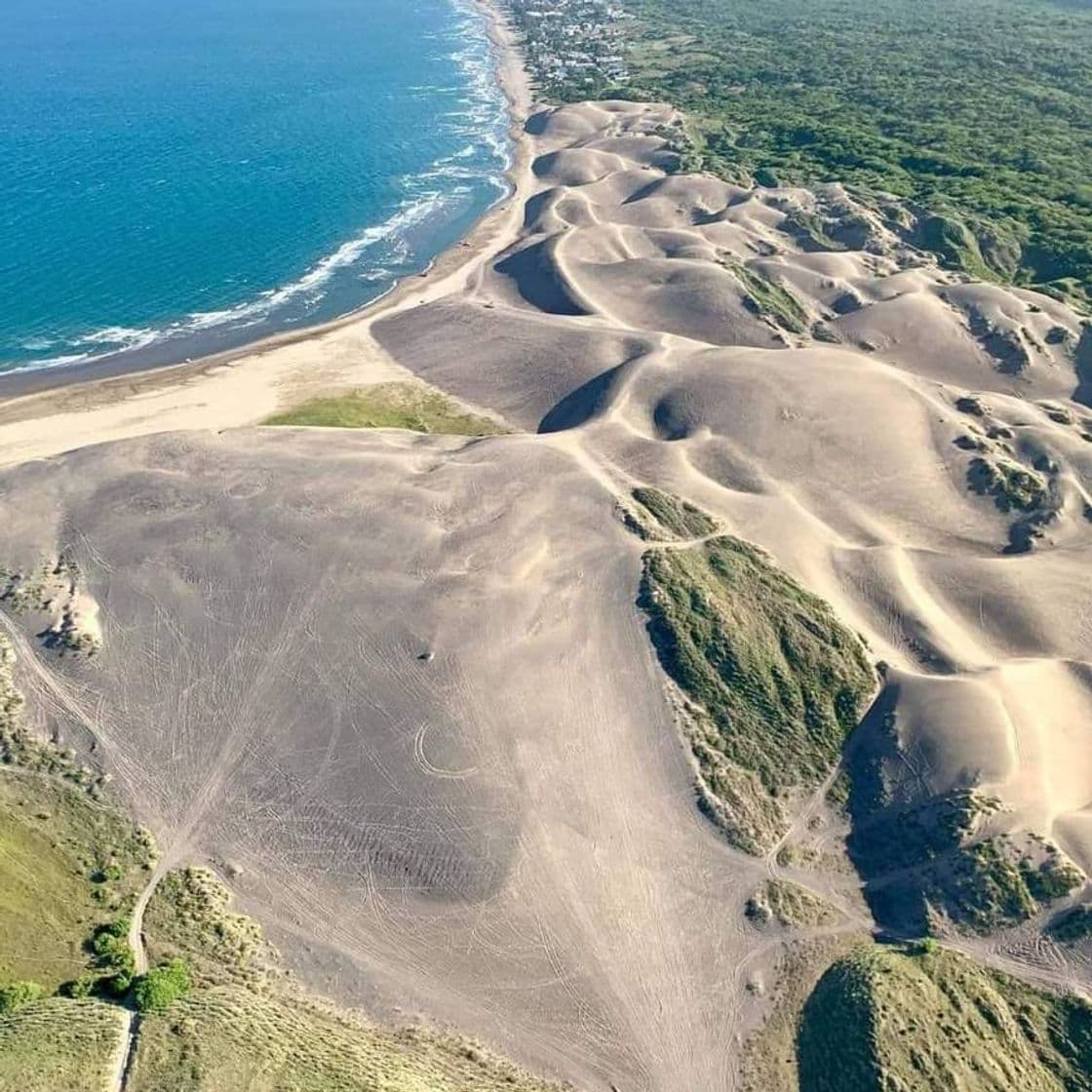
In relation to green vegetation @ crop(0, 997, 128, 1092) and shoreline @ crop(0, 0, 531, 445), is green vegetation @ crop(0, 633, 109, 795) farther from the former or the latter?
shoreline @ crop(0, 0, 531, 445)

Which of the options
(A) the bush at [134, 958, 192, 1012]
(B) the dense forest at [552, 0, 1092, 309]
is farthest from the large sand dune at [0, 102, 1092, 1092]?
(B) the dense forest at [552, 0, 1092, 309]

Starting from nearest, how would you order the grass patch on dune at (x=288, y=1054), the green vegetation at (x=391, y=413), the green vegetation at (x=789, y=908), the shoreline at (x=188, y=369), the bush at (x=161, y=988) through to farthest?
1. the grass patch on dune at (x=288, y=1054)
2. the bush at (x=161, y=988)
3. the green vegetation at (x=789, y=908)
4. the green vegetation at (x=391, y=413)
5. the shoreline at (x=188, y=369)

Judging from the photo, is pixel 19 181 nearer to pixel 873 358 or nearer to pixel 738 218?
pixel 738 218

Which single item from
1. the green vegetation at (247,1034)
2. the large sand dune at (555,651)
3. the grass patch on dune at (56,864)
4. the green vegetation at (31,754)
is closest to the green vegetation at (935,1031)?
the large sand dune at (555,651)

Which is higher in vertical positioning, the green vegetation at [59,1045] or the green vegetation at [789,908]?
the green vegetation at [59,1045]

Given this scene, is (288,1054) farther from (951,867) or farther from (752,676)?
(951,867)

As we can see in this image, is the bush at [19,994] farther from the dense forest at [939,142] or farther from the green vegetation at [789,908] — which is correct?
the dense forest at [939,142]
